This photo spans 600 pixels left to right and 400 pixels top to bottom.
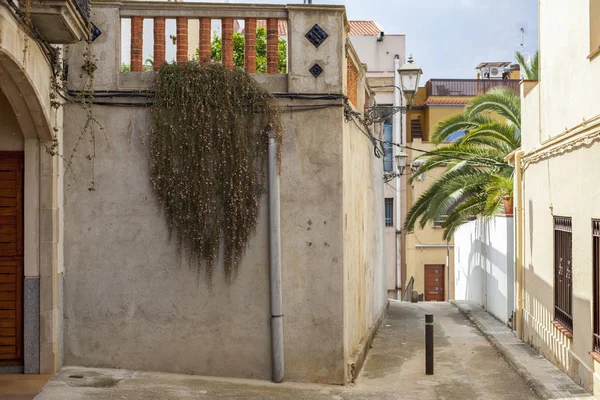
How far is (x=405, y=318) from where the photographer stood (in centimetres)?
1836

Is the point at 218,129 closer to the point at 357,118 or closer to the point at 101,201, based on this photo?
the point at 101,201

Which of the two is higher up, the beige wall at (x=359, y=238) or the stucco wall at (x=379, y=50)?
the stucco wall at (x=379, y=50)

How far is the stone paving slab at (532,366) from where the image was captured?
9406 millimetres

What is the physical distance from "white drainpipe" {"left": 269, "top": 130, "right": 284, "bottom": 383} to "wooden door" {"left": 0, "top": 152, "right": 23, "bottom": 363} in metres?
2.65

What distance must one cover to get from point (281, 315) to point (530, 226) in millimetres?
6060

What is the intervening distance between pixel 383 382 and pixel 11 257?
4800 millimetres

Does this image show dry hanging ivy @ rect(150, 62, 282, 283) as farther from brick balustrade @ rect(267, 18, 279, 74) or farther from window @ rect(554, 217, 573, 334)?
window @ rect(554, 217, 573, 334)

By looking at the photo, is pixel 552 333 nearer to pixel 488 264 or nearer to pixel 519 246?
pixel 519 246

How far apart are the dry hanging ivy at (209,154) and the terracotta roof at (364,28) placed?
26566 millimetres

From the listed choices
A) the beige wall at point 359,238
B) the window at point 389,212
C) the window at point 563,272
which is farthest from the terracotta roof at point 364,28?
the window at point 563,272

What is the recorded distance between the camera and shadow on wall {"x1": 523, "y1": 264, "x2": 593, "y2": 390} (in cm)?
951

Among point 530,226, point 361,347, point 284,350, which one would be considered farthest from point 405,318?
point 284,350

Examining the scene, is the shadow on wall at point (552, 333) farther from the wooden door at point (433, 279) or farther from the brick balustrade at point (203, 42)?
the wooden door at point (433, 279)

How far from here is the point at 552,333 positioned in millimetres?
11539
